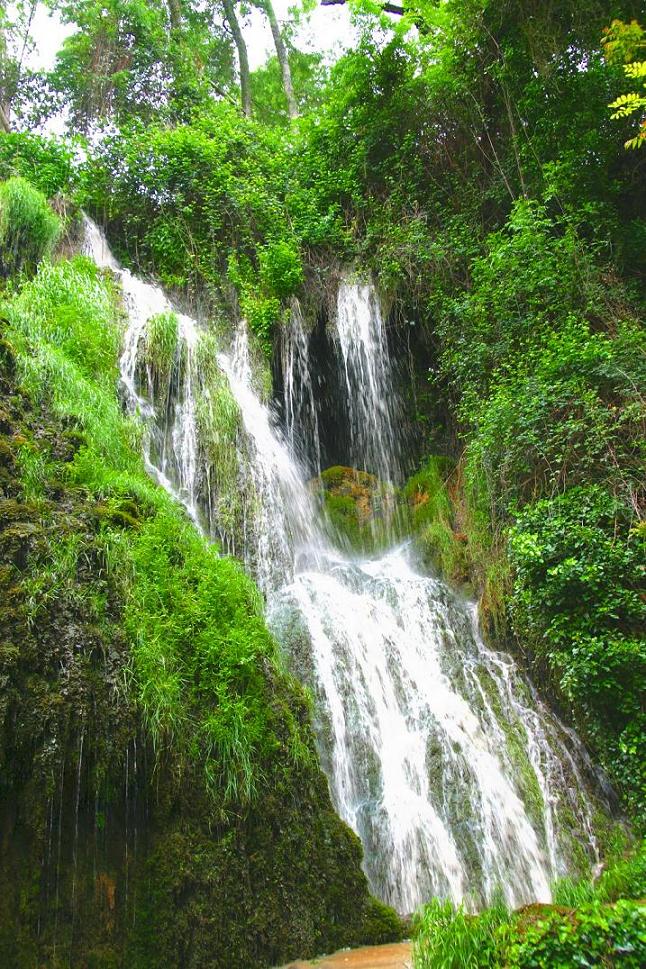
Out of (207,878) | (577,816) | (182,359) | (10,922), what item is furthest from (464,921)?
(182,359)

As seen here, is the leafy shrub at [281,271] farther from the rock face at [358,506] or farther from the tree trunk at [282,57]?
the tree trunk at [282,57]

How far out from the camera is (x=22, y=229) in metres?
9.61

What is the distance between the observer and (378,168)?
12836mm

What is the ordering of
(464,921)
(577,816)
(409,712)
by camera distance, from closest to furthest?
(464,921), (577,816), (409,712)

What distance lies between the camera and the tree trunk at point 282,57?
17516 millimetres

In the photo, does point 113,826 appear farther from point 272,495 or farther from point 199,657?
point 272,495

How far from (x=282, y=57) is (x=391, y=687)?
62.7 ft

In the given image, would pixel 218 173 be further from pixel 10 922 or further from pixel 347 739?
pixel 10 922

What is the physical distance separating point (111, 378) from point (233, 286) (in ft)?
16.4

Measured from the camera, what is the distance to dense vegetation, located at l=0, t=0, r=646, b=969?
12.6 feet

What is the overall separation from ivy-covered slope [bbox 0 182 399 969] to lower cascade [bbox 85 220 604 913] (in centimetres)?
105

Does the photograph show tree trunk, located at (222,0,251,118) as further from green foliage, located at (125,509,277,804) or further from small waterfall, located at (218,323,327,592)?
green foliage, located at (125,509,277,804)

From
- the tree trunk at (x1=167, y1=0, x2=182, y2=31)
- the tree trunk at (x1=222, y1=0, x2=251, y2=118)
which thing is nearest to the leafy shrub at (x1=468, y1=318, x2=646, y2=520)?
the tree trunk at (x1=222, y1=0, x2=251, y2=118)

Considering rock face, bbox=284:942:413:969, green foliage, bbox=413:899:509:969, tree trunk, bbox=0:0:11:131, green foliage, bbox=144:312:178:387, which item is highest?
tree trunk, bbox=0:0:11:131
